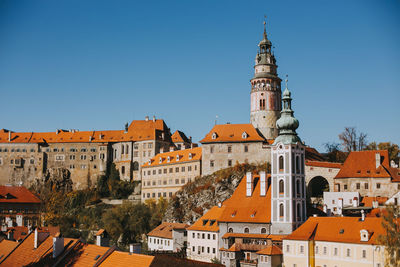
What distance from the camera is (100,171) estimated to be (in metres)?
99.4

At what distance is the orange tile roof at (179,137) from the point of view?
100000mm

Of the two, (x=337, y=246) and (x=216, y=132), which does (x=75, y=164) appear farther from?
(x=337, y=246)

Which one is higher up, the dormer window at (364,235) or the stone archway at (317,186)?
the stone archway at (317,186)

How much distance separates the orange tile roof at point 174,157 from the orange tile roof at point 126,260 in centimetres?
4863

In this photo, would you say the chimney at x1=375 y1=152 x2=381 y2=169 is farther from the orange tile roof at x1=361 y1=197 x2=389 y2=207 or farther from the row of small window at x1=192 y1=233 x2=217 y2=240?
the row of small window at x1=192 y1=233 x2=217 y2=240

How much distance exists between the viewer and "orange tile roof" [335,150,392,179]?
58797mm

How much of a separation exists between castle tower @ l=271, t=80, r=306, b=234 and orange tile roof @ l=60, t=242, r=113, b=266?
903 inches

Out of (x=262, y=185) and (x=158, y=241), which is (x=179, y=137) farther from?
(x=262, y=185)

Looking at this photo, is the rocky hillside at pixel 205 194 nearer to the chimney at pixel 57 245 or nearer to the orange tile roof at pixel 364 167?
the orange tile roof at pixel 364 167

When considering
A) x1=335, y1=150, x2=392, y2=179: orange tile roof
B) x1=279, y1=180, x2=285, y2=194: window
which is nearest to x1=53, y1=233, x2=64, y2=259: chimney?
x1=279, y1=180, x2=285, y2=194: window

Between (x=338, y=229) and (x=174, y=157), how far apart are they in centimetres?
4419

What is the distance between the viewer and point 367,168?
59.7m

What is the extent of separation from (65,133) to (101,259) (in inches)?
3202

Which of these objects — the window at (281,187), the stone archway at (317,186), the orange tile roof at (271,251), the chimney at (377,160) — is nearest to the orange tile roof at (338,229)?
the orange tile roof at (271,251)
